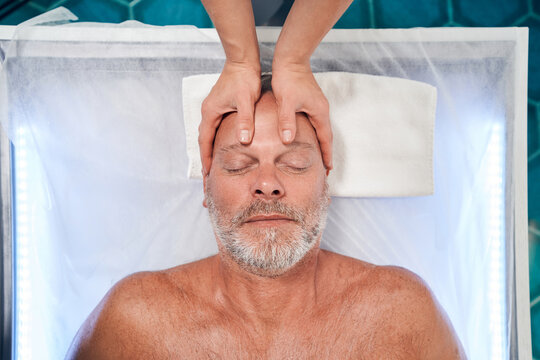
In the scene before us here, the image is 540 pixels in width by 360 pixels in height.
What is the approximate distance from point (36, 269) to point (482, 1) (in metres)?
1.60

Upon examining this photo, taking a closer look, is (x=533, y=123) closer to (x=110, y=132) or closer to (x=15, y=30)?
(x=110, y=132)

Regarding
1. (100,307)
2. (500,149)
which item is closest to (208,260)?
(100,307)

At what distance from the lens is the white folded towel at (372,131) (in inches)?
47.5

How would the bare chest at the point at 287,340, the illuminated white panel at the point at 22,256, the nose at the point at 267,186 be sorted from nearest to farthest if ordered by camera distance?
the nose at the point at 267,186 < the bare chest at the point at 287,340 < the illuminated white panel at the point at 22,256

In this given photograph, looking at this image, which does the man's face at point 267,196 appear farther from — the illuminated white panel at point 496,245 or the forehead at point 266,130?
the illuminated white panel at point 496,245

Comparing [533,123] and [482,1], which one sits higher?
[482,1]

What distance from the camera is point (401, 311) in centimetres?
113

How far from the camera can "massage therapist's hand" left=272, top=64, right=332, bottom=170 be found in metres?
0.99

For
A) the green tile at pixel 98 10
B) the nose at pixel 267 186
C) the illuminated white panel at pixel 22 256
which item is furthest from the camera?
the green tile at pixel 98 10

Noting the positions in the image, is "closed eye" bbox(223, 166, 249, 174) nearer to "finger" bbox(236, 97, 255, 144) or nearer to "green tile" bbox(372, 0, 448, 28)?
"finger" bbox(236, 97, 255, 144)

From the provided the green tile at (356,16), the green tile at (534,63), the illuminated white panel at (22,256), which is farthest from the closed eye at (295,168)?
the green tile at (534,63)

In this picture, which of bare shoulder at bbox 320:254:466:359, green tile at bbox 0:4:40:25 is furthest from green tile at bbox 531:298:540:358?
green tile at bbox 0:4:40:25

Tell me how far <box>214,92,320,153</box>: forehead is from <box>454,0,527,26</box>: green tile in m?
0.74

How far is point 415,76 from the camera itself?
127cm
